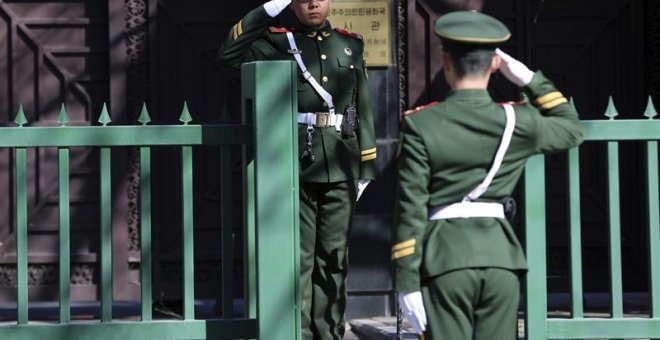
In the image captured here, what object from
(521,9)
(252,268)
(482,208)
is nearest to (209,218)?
(521,9)

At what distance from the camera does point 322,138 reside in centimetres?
777

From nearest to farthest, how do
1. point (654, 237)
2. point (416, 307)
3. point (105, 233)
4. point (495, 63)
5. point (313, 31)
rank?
point (416, 307) → point (495, 63) → point (105, 233) → point (654, 237) → point (313, 31)

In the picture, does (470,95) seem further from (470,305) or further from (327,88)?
(327,88)

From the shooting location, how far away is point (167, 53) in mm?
11023

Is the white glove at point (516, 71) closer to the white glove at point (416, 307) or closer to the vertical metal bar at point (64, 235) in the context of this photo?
the white glove at point (416, 307)

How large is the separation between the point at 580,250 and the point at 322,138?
4.91 feet

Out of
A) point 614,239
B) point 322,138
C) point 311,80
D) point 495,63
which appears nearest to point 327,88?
point 311,80

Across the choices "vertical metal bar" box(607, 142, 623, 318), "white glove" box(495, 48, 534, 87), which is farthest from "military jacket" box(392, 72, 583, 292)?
"vertical metal bar" box(607, 142, 623, 318)

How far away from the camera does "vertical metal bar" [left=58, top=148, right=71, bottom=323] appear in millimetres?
6742

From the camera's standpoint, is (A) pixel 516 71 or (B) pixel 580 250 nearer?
(A) pixel 516 71

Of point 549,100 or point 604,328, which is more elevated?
point 549,100

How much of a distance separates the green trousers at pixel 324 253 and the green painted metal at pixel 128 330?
88 centimetres

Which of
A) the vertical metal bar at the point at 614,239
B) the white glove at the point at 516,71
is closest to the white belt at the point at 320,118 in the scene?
the vertical metal bar at the point at 614,239

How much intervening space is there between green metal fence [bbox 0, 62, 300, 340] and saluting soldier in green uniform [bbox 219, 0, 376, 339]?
0.84 m
